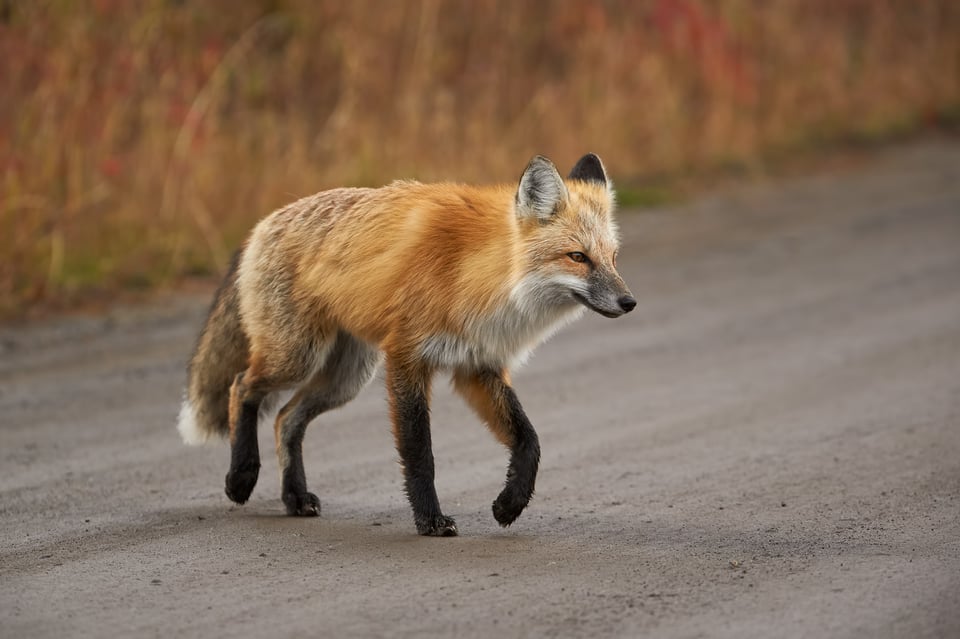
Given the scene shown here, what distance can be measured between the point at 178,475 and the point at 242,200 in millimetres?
5634

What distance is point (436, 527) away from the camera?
573cm

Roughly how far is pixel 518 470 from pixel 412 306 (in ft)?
2.78

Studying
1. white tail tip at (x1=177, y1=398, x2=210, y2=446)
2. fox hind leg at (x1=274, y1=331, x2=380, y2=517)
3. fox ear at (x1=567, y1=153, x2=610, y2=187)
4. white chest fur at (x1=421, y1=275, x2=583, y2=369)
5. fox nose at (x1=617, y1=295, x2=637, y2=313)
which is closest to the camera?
fox nose at (x1=617, y1=295, x2=637, y2=313)

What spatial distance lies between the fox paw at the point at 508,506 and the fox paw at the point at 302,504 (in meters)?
0.93

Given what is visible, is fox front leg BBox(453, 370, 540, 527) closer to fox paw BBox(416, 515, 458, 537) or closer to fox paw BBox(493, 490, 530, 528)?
fox paw BBox(493, 490, 530, 528)


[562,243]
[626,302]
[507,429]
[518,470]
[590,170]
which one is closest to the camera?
[626,302]

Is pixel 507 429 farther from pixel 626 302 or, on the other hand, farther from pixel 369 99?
pixel 369 99

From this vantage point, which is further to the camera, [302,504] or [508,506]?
[302,504]

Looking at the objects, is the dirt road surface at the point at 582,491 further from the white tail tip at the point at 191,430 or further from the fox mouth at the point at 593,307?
the fox mouth at the point at 593,307

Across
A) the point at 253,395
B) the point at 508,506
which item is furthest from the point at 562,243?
the point at 253,395

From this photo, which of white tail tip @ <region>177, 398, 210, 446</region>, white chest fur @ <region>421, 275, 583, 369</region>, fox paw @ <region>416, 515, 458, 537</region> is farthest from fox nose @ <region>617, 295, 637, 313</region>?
white tail tip @ <region>177, 398, 210, 446</region>

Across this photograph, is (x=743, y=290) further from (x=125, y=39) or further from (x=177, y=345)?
(x=125, y=39)

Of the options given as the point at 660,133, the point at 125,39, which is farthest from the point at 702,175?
the point at 125,39

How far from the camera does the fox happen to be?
5777 mm
